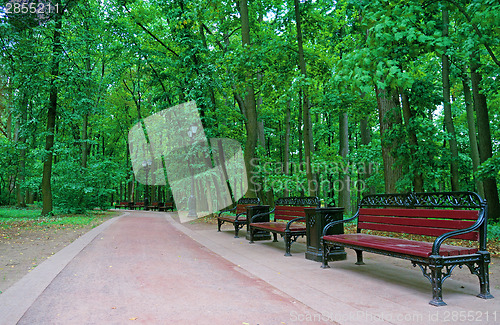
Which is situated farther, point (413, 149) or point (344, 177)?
point (344, 177)

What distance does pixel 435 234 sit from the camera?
14.4ft

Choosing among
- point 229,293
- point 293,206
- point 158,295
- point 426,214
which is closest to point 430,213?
point 426,214

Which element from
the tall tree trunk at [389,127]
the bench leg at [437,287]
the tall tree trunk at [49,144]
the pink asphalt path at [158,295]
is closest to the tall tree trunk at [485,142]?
the tall tree trunk at [389,127]

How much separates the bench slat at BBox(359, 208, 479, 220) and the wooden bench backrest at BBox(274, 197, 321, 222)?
1.48 metres

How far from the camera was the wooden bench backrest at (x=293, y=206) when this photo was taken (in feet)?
24.3

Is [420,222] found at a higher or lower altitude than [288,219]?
higher

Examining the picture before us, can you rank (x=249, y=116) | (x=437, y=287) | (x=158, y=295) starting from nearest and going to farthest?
→ (x=437, y=287) → (x=158, y=295) → (x=249, y=116)

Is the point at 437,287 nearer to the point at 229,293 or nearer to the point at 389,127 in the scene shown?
the point at 229,293

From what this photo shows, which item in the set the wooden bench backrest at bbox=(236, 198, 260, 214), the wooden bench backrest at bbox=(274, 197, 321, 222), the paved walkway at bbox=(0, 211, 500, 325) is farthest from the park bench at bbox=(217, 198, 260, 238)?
the paved walkway at bbox=(0, 211, 500, 325)

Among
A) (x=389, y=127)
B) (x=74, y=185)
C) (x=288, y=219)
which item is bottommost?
(x=288, y=219)

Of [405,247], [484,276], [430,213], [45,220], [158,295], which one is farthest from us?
[45,220]

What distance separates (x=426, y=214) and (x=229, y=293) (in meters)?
2.87

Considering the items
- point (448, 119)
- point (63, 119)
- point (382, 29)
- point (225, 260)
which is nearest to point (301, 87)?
point (382, 29)

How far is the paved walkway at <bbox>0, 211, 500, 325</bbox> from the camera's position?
3.33 m
